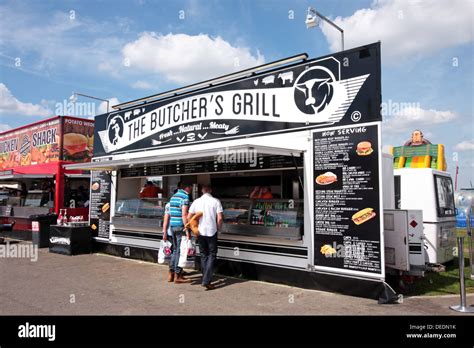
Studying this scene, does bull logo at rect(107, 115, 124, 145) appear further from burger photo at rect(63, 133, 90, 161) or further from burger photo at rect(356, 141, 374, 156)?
burger photo at rect(356, 141, 374, 156)

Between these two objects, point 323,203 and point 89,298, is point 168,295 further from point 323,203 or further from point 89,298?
point 323,203

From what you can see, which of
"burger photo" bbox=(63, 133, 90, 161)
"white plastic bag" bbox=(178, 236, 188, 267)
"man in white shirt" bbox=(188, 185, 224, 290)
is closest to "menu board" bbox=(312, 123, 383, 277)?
"man in white shirt" bbox=(188, 185, 224, 290)

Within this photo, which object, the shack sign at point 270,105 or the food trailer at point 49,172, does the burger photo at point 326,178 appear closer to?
the shack sign at point 270,105

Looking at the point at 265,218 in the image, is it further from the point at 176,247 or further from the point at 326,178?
the point at 176,247

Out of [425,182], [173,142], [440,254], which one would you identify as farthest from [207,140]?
[440,254]

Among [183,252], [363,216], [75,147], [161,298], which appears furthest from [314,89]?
[75,147]

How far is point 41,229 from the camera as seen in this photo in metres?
11.9

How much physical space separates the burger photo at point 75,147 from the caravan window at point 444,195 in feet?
39.7

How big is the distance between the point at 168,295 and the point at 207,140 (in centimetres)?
353

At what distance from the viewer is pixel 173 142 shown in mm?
9188

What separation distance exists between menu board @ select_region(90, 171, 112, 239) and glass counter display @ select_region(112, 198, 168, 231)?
1.77ft

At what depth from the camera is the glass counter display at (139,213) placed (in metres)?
9.10

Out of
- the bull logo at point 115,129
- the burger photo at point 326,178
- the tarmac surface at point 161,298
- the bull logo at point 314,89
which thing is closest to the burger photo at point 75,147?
the bull logo at point 115,129

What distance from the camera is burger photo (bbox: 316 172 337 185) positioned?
241 inches
